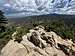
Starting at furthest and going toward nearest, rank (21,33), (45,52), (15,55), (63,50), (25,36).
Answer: (21,33) → (25,36) → (63,50) → (45,52) → (15,55)

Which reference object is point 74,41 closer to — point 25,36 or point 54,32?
point 54,32

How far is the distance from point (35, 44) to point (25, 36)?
2.66 meters

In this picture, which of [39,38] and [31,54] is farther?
[39,38]

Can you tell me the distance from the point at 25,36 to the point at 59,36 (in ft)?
18.0

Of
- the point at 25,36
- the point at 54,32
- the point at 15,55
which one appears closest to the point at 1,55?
the point at 15,55

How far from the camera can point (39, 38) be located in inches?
874

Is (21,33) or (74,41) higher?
(21,33)

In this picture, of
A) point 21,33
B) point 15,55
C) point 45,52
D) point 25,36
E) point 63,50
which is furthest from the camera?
point 21,33

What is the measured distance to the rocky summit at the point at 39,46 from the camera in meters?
19.7

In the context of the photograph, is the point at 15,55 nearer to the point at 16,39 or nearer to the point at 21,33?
Answer: the point at 16,39

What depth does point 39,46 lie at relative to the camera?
21.1m

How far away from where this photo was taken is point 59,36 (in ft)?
84.3

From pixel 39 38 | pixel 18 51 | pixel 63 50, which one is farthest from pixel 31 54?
pixel 63 50

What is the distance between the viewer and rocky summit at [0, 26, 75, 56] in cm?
1972
